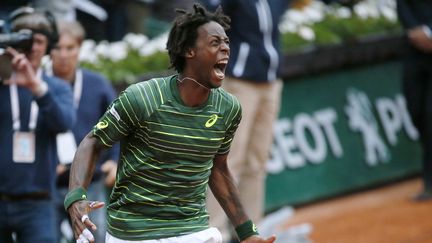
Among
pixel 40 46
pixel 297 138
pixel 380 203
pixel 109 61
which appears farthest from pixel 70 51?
pixel 380 203

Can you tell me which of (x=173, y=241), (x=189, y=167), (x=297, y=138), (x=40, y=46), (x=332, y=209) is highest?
(x=40, y=46)

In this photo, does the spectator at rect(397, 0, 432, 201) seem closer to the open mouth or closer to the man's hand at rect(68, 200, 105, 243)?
the open mouth

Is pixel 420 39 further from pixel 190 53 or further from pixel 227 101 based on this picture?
pixel 190 53

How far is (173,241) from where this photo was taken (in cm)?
521

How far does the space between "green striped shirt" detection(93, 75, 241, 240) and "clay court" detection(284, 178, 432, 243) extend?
166 inches

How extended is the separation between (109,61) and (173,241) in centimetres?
449

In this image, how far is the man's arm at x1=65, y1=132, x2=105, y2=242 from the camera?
489 cm

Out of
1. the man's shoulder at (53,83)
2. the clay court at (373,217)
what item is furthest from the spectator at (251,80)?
the man's shoulder at (53,83)

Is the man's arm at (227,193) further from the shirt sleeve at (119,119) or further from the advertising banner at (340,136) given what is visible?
the advertising banner at (340,136)

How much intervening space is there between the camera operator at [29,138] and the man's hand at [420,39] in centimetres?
469

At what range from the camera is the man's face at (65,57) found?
7652mm

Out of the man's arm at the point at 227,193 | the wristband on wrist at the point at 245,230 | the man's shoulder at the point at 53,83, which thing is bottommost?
the wristband on wrist at the point at 245,230

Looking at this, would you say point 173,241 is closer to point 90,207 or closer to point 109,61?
point 90,207

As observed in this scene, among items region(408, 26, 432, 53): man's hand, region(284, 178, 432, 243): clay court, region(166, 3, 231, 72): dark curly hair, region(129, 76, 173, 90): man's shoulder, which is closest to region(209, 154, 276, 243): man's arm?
region(129, 76, 173, 90): man's shoulder
